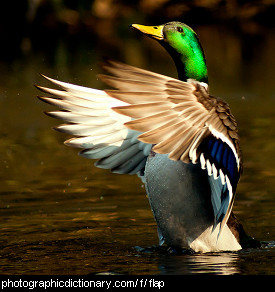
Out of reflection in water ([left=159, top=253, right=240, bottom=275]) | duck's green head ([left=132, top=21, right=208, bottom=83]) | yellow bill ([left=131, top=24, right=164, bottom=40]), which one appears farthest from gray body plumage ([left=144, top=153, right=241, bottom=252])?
yellow bill ([left=131, top=24, right=164, bottom=40])

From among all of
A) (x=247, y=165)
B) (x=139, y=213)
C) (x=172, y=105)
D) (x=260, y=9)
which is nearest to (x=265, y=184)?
(x=247, y=165)

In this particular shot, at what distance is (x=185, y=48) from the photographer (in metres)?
6.43

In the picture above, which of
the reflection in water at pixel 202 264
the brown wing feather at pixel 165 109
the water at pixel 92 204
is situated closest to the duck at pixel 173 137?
the brown wing feather at pixel 165 109

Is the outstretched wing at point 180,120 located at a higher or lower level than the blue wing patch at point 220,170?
higher

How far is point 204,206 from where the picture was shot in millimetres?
6188

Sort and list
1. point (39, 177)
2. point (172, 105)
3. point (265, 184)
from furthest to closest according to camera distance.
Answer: point (39, 177), point (265, 184), point (172, 105)

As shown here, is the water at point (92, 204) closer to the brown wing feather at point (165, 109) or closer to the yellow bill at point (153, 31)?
the brown wing feather at point (165, 109)

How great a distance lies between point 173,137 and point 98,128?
1.31m

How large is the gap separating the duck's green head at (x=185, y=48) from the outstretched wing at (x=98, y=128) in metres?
0.57

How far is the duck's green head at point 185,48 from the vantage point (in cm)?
641

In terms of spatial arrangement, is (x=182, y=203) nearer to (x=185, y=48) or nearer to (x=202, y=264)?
(x=202, y=264)

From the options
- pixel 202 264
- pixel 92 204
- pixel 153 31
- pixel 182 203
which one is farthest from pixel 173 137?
pixel 92 204

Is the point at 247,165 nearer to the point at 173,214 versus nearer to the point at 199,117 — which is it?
the point at 173,214
